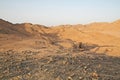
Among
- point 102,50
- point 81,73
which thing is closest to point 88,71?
point 81,73

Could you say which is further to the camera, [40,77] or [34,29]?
[34,29]

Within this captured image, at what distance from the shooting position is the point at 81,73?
20.8ft

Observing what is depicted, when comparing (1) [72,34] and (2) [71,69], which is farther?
(1) [72,34]

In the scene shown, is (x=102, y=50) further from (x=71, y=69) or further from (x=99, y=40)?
(x=71, y=69)

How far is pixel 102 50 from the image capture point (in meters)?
15.4

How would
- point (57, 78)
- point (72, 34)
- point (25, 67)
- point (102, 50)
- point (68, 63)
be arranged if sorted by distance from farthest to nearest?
1. point (72, 34)
2. point (102, 50)
3. point (68, 63)
4. point (25, 67)
5. point (57, 78)

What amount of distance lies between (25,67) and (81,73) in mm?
1657

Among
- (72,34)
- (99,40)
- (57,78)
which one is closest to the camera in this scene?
(57,78)

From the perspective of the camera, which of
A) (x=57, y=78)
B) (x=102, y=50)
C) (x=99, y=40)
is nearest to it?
(x=57, y=78)

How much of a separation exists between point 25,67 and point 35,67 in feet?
0.94

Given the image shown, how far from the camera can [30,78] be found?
590 centimetres

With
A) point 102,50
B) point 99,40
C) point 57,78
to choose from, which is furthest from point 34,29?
point 57,78

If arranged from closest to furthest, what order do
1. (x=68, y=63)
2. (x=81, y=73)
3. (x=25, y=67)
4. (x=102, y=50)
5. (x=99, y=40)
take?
1. (x=81, y=73)
2. (x=25, y=67)
3. (x=68, y=63)
4. (x=102, y=50)
5. (x=99, y=40)

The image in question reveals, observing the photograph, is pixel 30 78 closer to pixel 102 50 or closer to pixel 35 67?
pixel 35 67
